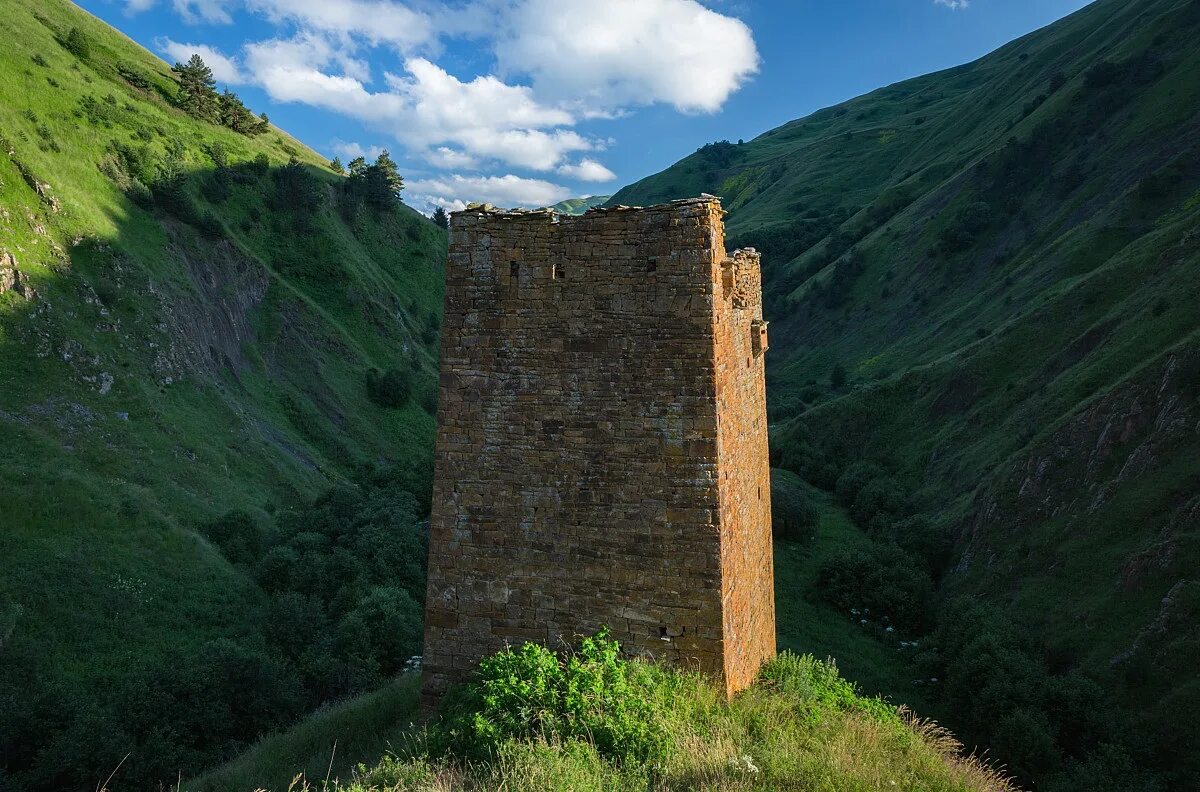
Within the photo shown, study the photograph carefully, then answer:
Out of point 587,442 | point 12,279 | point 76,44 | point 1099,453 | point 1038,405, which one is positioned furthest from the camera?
point 76,44

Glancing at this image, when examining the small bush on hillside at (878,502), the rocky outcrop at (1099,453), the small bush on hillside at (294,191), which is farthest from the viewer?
the small bush on hillside at (294,191)

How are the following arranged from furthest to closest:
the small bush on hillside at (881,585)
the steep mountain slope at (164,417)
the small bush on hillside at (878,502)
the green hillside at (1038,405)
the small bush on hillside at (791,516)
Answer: the small bush on hillside at (878,502), the small bush on hillside at (791,516), the small bush on hillside at (881,585), the green hillside at (1038,405), the steep mountain slope at (164,417)

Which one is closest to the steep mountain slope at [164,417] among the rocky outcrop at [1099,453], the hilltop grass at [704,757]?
the hilltop grass at [704,757]

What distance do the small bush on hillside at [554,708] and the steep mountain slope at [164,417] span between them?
9477 millimetres

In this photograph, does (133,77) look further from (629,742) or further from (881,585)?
(629,742)

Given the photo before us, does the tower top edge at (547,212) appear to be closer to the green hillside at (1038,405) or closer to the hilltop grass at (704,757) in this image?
the hilltop grass at (704,757)

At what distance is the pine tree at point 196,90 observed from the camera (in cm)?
4947

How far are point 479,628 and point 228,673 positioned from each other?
10185mm

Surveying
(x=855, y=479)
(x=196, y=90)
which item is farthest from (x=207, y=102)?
(x=855, y=479)

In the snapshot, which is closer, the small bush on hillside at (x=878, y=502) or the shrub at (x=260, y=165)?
the small bush on hillside at (x=878, y=502)

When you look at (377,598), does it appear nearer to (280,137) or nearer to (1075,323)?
(1075,323)

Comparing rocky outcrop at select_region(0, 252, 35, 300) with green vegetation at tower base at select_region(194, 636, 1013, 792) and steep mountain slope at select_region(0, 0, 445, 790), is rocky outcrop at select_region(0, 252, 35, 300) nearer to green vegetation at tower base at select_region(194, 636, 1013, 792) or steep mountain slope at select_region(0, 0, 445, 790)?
steep mountain slope at select_region(0, 0, 445, 790)

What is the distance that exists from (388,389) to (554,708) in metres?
39.2

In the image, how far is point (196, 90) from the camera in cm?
5034
